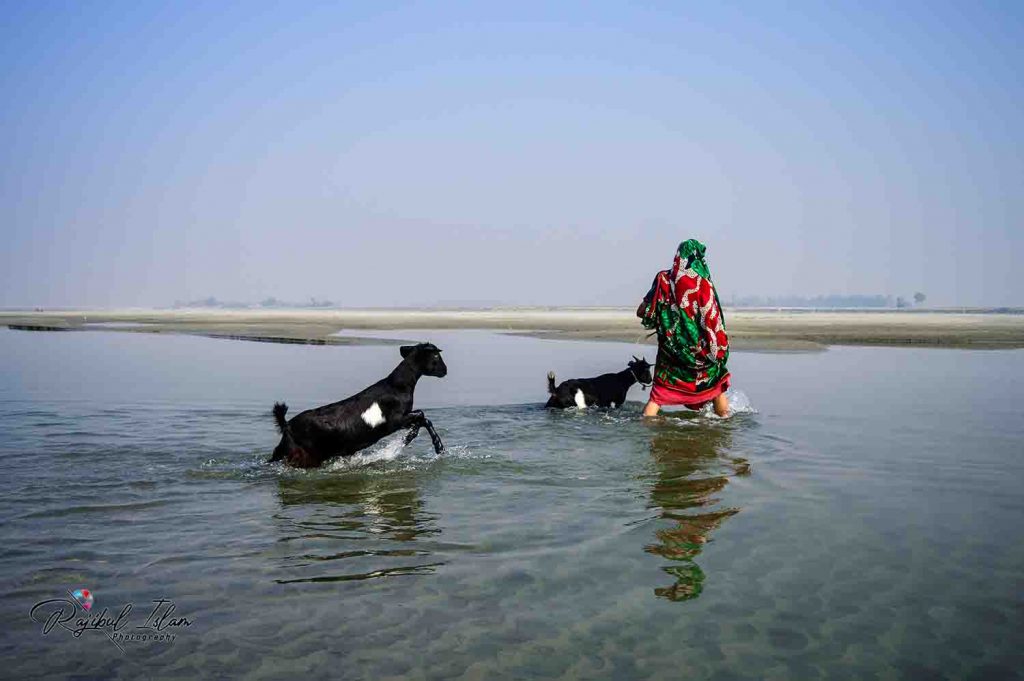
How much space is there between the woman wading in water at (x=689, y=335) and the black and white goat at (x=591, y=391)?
1.49 meters

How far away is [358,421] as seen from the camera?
28.0 ft

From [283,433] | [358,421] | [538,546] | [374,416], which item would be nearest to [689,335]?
[374,416]

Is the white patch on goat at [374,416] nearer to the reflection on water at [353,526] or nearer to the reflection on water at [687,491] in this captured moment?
the reflection on water at [353,526]

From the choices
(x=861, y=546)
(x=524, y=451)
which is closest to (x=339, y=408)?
(x=524, y=451)

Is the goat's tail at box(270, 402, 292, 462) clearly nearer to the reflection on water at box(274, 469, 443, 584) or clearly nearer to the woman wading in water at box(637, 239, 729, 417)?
the reflection on water at box(274, 469, 443, 584)

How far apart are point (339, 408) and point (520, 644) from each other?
4967 millimetres

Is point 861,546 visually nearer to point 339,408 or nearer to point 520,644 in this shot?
point 520,644

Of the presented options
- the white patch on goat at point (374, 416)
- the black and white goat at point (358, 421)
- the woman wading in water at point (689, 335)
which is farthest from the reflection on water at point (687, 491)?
the white patch on goat at point (374, 416)

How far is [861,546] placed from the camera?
17.8 feet

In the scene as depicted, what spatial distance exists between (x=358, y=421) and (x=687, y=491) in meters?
3.45

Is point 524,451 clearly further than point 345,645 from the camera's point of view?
Yes

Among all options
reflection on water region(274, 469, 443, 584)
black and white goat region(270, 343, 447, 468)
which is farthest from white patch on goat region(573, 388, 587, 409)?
reflection on water region(274, 469, 443, 584)

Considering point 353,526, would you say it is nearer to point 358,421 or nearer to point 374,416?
point 358,421

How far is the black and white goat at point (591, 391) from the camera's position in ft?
41.3
